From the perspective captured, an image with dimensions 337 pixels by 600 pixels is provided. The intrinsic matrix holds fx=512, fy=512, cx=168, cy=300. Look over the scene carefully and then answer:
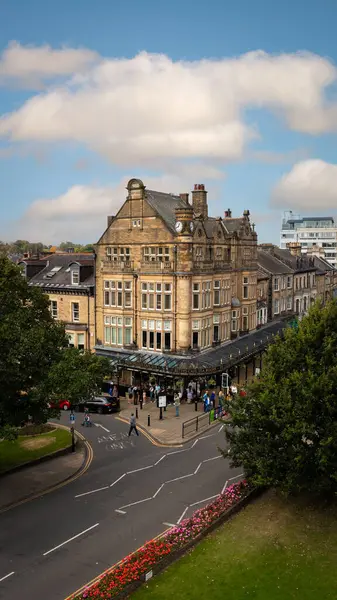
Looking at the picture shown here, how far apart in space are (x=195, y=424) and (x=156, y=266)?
1511cm

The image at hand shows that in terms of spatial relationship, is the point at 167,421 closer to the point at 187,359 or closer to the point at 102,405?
the point at 102,405

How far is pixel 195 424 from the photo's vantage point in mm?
36906

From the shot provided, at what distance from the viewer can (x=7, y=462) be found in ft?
93.4

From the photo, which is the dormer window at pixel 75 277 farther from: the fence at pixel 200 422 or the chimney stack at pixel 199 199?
the fence at pixel 200 422

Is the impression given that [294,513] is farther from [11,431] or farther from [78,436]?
[78,436]

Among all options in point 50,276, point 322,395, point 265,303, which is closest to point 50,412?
point 322,395

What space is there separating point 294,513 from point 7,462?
52.3 feet

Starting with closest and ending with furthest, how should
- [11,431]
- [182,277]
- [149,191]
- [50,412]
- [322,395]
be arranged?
1. [322,395]
2. [11,431]
3. [50,412]
4. [182,277]
5. [149,191]

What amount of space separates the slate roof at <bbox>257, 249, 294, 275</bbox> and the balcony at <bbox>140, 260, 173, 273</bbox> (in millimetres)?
22810

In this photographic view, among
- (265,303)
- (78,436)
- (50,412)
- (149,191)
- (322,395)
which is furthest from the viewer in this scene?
(265,303)

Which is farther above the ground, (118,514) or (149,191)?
(149,191)

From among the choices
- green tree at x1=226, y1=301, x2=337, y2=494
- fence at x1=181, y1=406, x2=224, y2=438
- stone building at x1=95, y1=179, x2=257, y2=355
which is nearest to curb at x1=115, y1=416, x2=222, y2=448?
fence at x1=181, y1=406, x2=224, y2=438

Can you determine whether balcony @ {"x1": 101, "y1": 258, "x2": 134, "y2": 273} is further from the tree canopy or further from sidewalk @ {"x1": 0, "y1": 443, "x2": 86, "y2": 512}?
sidewalk @ {"x1": 0, "y1": 443, "x2": 86, "y2": 512}

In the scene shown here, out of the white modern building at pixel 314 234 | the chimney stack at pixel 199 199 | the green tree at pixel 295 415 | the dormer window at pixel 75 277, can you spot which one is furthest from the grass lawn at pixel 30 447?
the white modern building at pixel 314 234
